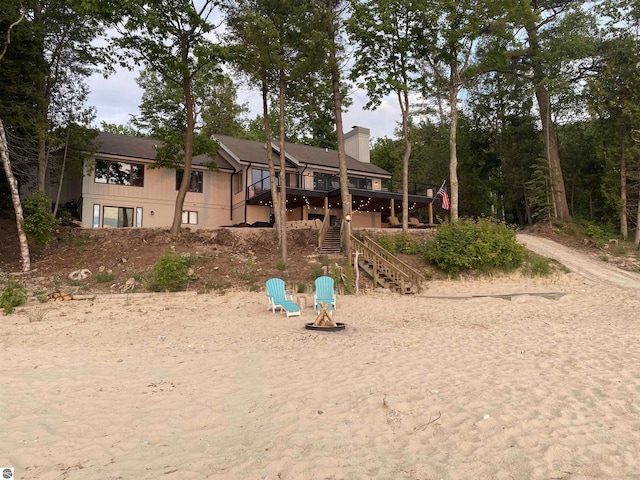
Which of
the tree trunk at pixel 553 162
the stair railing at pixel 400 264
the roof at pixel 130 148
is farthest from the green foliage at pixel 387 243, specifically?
the tree trunk at pixel 553 162

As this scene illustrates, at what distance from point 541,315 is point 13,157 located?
22.0m

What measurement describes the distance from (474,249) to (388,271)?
3812 millimetres

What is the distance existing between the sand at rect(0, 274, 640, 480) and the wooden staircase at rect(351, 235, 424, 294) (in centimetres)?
475

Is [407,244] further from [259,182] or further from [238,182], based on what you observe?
[238,182]

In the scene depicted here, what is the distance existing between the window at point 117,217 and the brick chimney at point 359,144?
17.8 meters

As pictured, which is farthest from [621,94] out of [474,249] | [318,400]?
[318,400]

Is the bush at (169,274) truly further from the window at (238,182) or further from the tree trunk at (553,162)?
the tree trunk at (553,162)

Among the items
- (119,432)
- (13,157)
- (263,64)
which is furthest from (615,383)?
(13,157)

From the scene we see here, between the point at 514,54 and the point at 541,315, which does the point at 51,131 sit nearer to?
the point at 541,315

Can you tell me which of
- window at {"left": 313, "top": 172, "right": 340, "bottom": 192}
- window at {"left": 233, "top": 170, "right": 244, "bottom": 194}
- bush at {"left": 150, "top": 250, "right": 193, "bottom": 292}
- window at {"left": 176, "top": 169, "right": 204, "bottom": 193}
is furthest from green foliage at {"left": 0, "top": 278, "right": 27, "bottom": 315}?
window at {"left": 313, "top": 172, "right": 340, "bottom": 192}

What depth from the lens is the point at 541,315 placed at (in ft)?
33.4

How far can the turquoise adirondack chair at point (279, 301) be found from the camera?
33.7 ft

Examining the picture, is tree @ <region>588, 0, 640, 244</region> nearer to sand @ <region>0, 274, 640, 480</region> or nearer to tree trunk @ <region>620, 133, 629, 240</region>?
tree trunk @ <region>620, 133, 629, 240</region>

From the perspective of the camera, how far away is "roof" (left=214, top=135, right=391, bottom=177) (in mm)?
26078
